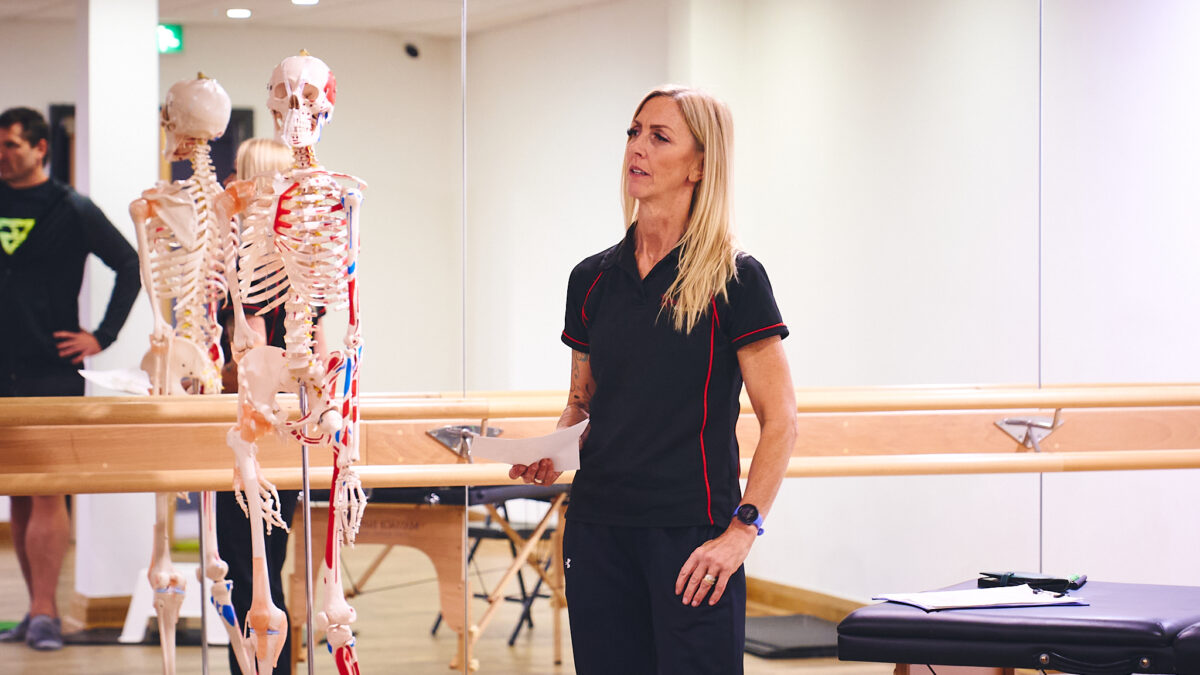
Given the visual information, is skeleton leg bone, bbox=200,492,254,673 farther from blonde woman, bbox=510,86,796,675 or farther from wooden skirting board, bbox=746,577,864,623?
wooden skirting board, bbox=746,577,864,623

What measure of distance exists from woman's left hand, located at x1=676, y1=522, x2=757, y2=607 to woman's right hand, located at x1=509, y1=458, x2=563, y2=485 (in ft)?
0.98

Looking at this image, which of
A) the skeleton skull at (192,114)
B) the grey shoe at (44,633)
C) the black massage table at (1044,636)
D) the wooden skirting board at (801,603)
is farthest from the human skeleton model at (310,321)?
the wooden skirting board at (801,603)

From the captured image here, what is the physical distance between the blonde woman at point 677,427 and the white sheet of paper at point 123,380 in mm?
1394

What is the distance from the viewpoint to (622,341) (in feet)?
6.54

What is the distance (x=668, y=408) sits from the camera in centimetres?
195

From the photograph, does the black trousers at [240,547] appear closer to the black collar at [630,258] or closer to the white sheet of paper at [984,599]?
the black collar at [630,258]

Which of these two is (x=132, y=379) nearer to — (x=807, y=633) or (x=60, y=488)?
(x=60, y=488)

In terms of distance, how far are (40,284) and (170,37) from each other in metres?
0.72

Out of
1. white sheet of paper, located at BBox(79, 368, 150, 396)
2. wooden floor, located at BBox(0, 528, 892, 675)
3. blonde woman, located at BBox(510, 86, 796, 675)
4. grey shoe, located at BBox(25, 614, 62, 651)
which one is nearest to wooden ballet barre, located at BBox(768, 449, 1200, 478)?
wooden floor, located at BBox(0, 528, 892, 675)

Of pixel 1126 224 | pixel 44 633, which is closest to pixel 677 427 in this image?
pixel 44 633

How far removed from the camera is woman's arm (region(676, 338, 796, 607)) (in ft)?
6.15

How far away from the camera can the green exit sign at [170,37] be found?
3.17m

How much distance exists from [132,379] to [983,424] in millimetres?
2219

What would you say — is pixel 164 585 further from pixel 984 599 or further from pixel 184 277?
pixel 984 599
